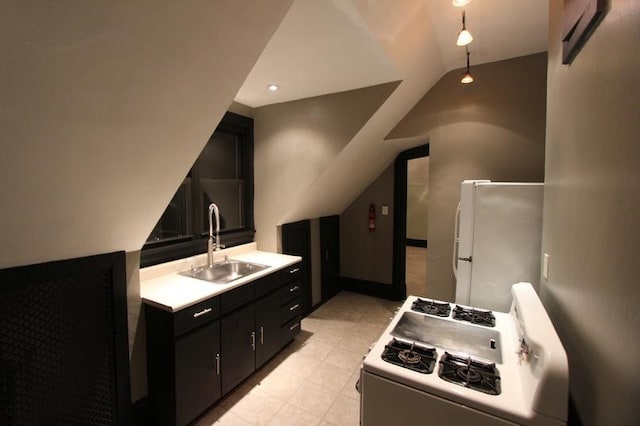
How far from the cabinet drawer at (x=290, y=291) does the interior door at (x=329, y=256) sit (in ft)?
3.49

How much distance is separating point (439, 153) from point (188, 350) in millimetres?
2848

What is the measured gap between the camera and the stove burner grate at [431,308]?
1.69 meters

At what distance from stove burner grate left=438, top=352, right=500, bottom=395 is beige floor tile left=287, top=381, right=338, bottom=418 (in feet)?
4.20

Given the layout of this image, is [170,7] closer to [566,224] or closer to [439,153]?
[566,224]

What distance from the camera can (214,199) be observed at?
2.95 m

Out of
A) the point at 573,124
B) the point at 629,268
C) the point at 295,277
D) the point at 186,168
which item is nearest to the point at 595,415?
the point at 629,268

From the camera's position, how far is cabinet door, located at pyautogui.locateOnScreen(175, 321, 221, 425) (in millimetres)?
1788

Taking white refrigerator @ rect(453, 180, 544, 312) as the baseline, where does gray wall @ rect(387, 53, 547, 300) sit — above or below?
above

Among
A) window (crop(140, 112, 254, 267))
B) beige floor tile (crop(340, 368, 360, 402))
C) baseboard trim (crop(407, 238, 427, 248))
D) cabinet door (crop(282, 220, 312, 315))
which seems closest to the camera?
beige floor tile (crop(340, 368, 360, 402))

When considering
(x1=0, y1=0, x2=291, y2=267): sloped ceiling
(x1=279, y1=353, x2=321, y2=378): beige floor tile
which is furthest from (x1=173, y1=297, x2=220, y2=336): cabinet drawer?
(x1=279, y1=353, x2=321, y2=378): beige floor tile

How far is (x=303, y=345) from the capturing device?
2941 mm

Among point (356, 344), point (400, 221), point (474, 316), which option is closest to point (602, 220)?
point (474, 316)

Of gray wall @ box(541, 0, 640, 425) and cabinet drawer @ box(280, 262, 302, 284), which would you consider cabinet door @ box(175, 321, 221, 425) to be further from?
gray wall @ box(541, 0, 640, 425)

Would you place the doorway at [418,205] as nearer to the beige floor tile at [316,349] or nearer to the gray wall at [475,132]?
the gray wall at [475,132]
